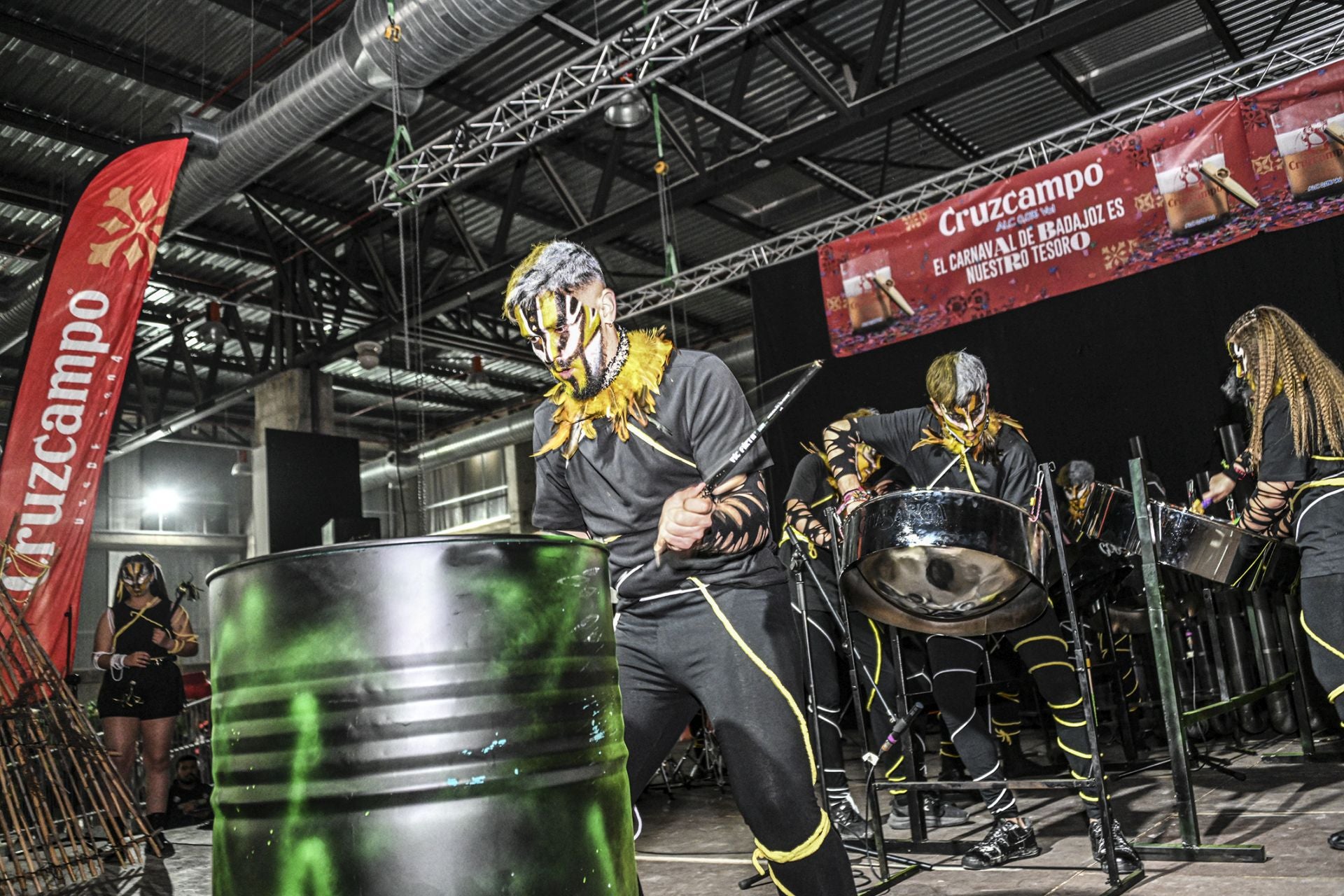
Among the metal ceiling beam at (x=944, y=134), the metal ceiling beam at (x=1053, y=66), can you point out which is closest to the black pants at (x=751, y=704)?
the metal ceiling beam at (x=1053, y=66)

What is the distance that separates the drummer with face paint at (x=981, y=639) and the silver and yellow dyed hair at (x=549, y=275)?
3.83ft

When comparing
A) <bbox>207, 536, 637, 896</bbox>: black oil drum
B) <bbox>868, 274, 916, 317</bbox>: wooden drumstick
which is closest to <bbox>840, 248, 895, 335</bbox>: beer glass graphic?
<bbox>868, 274, 916, 317</bbox>: wooden drumstick

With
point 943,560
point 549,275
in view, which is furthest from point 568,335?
point 943,560

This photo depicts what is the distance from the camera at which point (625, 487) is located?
4.73 feet

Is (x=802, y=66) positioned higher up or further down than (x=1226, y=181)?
higher up

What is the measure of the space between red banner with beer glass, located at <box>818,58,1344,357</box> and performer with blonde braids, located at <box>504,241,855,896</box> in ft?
14.5

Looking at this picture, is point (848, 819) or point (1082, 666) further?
point (848, 819)

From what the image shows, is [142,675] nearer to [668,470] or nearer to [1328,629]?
[668,470]

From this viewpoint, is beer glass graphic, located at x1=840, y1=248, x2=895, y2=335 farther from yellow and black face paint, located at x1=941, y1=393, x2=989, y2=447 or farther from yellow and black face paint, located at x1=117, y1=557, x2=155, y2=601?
yellow and black face paint, located at x1=117, y1=557, x2=155, y2=601

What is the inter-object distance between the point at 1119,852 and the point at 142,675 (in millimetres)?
3489

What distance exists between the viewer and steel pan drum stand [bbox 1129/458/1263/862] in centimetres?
224

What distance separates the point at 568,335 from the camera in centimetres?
144

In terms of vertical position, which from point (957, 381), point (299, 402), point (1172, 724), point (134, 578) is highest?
point (299, 402)

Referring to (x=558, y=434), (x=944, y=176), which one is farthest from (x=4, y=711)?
(x=944, y=176)
